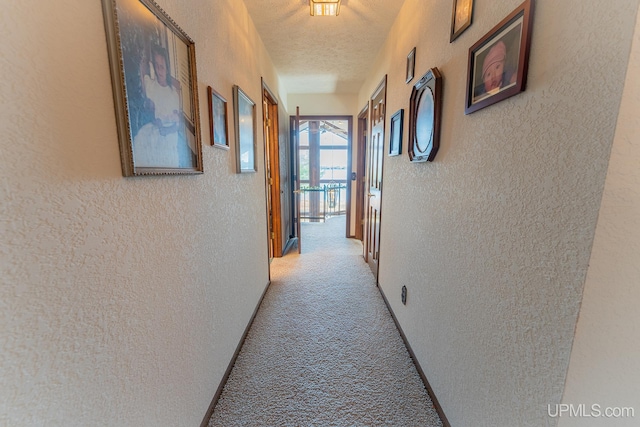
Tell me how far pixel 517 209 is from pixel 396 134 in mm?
1348

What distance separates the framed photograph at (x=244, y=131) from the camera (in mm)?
1682

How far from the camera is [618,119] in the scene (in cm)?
51

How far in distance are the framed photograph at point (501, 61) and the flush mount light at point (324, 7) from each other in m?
1.15

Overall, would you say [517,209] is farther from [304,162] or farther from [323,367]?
[304,162]

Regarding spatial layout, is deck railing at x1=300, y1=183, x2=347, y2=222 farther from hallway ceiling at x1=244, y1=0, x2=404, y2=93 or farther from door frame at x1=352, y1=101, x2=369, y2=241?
hallway ceiling at x1=244, y1=0, x2=404, y2=93

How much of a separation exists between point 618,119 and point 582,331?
1.46ft

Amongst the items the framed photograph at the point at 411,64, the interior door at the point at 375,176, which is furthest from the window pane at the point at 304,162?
the framed photograph at the point at 411,64

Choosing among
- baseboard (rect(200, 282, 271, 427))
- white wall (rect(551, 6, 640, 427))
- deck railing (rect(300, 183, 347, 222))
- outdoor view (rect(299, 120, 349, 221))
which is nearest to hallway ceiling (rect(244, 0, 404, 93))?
white wall (rect(551, 6, 640, 427))

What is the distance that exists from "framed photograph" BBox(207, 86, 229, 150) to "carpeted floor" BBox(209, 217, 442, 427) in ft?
4.26

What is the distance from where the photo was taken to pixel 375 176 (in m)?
2.83

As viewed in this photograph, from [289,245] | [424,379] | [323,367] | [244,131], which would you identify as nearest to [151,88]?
[244,131]

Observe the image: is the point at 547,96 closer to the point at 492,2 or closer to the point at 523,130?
the point at 523,130

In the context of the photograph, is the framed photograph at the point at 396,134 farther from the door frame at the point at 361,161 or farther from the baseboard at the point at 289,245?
the baseboard at the point at 289,245

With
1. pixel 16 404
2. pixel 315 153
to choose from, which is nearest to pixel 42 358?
pixel 16 404
